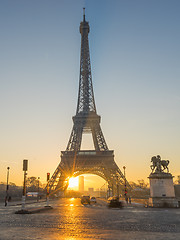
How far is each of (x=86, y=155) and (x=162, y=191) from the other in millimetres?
46152

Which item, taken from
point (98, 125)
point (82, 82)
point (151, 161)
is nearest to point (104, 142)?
point (98, 125)

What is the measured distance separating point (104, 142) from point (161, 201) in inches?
1957

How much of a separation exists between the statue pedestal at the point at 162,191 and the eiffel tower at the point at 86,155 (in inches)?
1405

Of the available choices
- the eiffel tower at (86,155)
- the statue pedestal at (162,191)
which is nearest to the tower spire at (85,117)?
the eiffel tower at (86,155)

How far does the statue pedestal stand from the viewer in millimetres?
29241

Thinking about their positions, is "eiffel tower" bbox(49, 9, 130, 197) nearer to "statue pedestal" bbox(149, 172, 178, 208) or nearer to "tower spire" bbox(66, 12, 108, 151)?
"tower spire" bbox(66, 12, 108, 151)

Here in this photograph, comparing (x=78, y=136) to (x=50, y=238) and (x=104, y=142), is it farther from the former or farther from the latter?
(x=50, y=238)

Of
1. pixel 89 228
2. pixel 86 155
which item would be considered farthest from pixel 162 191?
pixel 86 155

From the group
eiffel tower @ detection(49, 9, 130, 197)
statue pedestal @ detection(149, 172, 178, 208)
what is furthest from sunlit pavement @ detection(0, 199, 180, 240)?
eiffel tower @ detection(49, 9, 130, 197)

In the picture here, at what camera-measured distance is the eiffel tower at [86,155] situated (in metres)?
72.2

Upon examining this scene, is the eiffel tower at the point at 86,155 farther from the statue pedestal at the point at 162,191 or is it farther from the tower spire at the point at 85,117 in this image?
the statue pedestal at the point at 162,191

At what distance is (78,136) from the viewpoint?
7962 cm

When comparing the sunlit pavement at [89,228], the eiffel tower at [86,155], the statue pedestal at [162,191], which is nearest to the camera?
the sunlit pavement at [89,228]

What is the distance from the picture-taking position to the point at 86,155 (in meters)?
74.1
